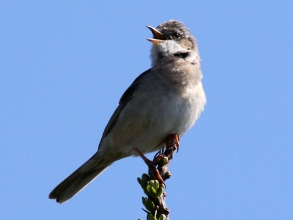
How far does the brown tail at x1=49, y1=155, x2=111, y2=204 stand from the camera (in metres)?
6.95

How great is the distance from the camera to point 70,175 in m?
7.20

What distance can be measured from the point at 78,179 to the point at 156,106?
68.3 inches

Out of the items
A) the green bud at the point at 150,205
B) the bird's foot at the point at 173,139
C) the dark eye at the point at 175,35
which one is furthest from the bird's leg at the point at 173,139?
the green bud at the point at 150,205

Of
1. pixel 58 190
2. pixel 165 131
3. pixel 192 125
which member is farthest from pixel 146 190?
pixel 58 190

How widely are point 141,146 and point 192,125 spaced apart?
69cm

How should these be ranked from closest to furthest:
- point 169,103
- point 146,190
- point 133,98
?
point 146,190 → point 169,103 → point 133,98

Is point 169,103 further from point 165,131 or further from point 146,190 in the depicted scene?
point 146,190

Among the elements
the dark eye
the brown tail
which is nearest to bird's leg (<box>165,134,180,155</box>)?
the brown tail

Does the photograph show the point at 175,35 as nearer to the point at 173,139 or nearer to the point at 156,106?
the point at 156,106

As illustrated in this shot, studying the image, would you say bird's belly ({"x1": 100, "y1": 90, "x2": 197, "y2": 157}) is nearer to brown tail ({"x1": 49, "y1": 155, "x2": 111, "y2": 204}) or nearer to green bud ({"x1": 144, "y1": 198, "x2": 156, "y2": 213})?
brown tail ({"x1": 49, "y1": 155, "x2": 111, "y2": 204})

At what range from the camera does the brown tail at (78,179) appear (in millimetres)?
6945

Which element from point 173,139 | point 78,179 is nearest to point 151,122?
point 173,139

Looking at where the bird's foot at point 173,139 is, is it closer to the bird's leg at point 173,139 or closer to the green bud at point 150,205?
the bird's leg at point 173,139

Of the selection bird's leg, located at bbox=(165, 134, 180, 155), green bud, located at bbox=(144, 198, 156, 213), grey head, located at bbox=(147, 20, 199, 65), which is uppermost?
grey head, located at bbox=(147, 20, 199, 65)
